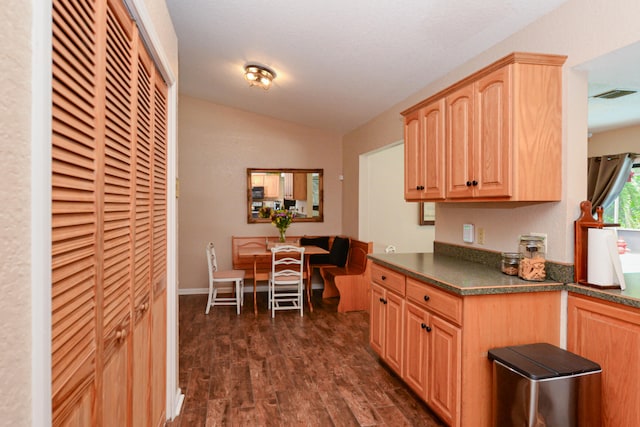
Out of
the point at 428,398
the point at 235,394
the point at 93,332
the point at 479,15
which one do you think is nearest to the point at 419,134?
the point at 479,15

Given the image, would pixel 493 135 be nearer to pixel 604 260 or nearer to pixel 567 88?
pixel 567 88

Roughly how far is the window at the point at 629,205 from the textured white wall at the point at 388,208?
230 cm

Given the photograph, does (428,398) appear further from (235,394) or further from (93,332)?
(93,332)

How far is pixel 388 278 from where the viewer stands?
3.03 metres

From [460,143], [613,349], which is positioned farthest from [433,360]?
[460,143]

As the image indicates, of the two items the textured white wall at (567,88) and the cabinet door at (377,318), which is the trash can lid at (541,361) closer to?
the textured white wall at (567,88)

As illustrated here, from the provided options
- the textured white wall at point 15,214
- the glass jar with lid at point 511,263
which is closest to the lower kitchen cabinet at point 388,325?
the glass jar with lid at point 511,263

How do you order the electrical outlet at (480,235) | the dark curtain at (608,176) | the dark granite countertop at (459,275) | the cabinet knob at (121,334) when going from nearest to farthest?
1. the cabinet knob at (121,334)
2. the dark granite countertop at (459,275)
3. the electrical outlet at (480,235)
4. the dark curtain at (608,176)

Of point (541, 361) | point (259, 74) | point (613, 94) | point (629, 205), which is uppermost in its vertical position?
point (259, 74)

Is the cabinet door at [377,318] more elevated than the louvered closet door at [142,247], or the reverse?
the louvered closet door at [142,247]

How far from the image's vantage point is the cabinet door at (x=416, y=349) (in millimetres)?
2471

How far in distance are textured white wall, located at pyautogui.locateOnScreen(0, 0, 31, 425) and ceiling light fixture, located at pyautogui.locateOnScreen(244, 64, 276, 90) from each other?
11.4ft

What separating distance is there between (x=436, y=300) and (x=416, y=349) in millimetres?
465

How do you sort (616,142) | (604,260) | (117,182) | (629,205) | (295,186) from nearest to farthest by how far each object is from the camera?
(117,182), (604,260), (616,142), (629,205), (295,186)
